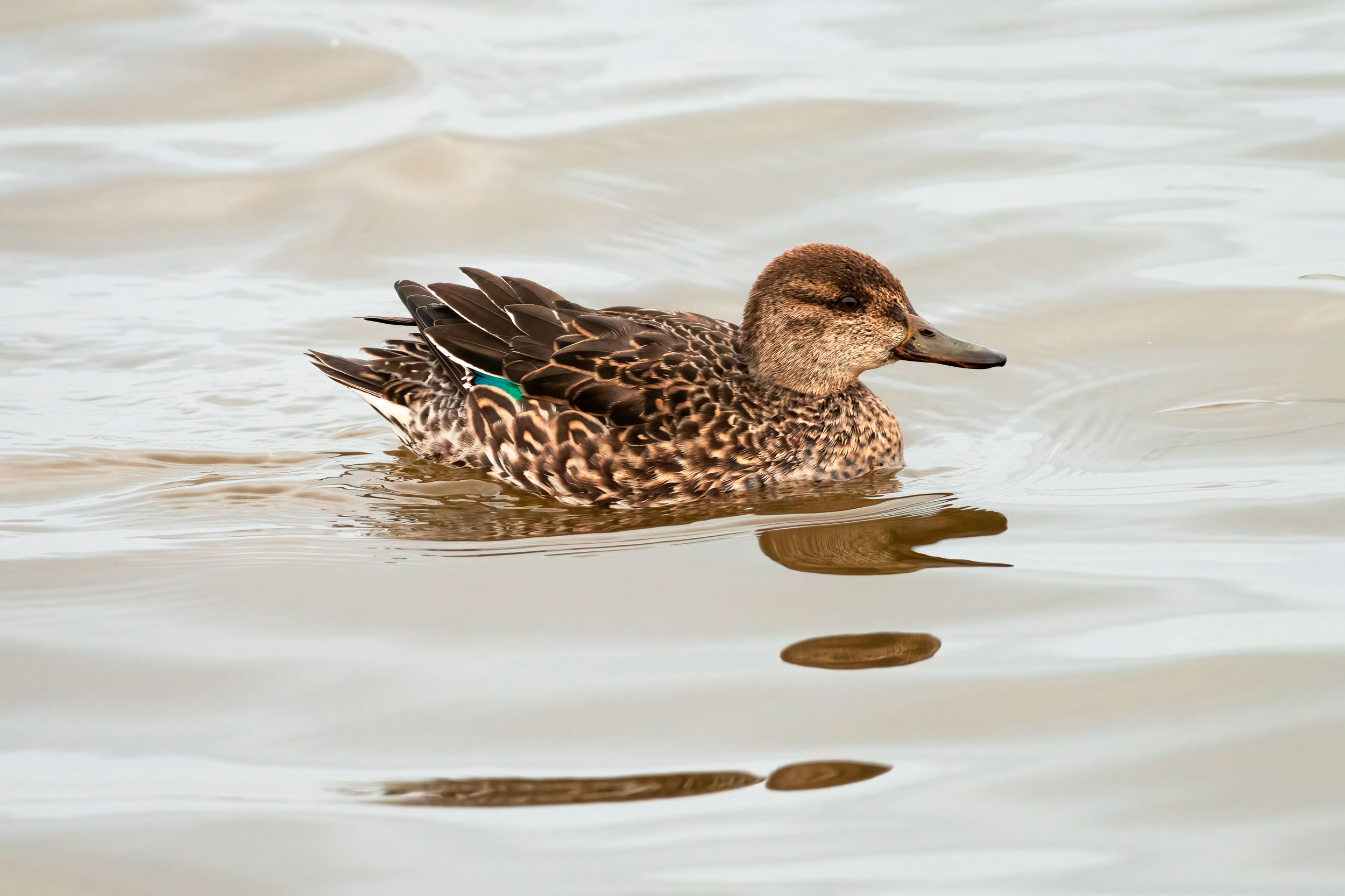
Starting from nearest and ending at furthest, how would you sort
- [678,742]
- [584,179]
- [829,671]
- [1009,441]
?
[678,742] → [829,671] → [1009,441] → [584,179]

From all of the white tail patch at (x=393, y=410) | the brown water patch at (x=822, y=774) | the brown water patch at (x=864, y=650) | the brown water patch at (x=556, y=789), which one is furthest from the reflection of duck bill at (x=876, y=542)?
the white tail patch at (x=393, y=410)

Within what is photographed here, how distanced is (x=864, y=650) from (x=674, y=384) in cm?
212

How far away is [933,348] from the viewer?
725 centimetres

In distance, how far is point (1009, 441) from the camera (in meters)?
7.68

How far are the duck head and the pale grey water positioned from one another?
0.57 meters

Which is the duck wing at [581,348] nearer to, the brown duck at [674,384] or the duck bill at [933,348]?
the brown duck at [674,384]

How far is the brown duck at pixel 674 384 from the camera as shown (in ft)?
23.2

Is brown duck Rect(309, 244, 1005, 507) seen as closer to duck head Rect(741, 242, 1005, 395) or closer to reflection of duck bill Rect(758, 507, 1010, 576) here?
duck head Rect(741, 242, 1005, 395)

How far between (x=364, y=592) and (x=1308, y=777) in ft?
10.6

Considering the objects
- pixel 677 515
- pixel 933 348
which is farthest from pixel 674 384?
pixel 933 348

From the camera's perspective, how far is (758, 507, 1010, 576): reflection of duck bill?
6070mm

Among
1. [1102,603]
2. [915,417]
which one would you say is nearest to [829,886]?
[1102,603]

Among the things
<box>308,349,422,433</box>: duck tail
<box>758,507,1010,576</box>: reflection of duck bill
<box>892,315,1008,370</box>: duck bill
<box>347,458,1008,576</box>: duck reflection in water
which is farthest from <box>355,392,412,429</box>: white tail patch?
<box>892,315,1008,370</box>: duck bill

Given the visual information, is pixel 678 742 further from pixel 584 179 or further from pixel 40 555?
pixel 584 179
